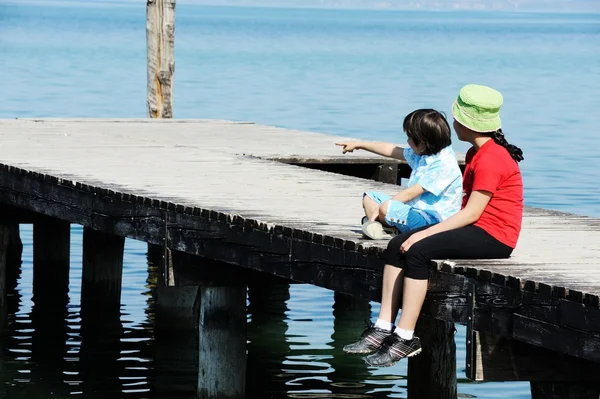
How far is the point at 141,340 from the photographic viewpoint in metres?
12.8

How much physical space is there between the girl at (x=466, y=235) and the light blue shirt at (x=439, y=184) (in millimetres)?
239

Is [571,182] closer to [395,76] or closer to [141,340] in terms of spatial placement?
[141,340]

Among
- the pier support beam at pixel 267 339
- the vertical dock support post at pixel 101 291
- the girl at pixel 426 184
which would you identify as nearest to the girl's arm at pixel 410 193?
the girl at pixel 426 184

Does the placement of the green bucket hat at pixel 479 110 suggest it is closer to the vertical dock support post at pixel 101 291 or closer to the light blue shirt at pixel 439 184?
the light blue shirt at pixel 439 184

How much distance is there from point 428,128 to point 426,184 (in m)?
0.29

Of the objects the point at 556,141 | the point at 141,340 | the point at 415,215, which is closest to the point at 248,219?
the point at 415,215

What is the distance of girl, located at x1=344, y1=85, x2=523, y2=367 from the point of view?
283 inches

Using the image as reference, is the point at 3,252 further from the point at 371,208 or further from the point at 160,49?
the point at 160,49

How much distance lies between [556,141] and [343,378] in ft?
62.4

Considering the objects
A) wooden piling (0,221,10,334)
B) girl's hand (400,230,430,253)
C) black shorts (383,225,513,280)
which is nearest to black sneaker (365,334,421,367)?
black shorts (383,225,513,280)

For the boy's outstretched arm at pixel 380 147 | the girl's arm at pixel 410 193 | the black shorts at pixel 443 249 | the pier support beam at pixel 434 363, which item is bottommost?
the pier support beam at pixel 434 363

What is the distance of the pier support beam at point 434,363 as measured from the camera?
957cm

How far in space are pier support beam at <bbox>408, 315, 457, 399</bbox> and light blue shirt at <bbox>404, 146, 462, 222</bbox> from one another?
1.96 metres

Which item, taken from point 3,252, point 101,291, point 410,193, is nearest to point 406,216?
point 410,193
